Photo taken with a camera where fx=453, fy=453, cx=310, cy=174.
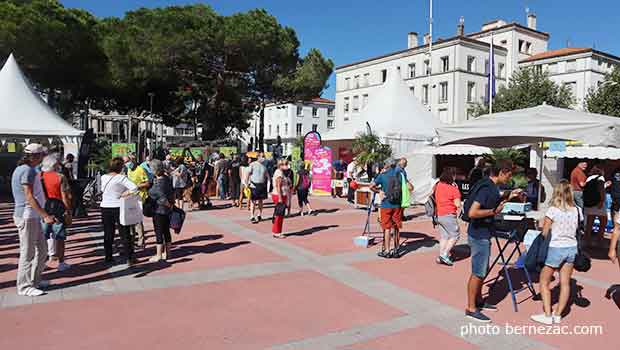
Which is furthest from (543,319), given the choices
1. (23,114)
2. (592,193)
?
(23,114)

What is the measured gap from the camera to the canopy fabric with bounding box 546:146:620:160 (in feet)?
47.3

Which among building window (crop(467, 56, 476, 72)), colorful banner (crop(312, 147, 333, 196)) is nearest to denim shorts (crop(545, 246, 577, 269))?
colorful banner (crop(312, 147, 333, 196))

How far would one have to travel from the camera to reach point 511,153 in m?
17.9

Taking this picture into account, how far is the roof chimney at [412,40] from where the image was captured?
187 feet

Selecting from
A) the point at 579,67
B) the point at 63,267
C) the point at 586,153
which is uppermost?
the point at 579,67

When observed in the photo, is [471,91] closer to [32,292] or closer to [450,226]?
[450,226]

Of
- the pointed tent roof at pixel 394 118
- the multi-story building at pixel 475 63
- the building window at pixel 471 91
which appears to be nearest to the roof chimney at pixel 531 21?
the multi-story building at pixel 475 63

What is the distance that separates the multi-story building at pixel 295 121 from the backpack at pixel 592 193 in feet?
190

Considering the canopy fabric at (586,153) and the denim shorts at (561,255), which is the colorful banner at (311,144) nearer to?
the canopy fabric at (586,153)

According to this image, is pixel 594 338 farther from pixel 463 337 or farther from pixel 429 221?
pixel 429 221

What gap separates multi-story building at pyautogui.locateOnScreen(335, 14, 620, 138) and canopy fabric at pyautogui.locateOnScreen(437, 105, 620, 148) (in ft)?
126

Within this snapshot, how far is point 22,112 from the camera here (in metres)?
13.0

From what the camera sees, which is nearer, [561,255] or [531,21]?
[561,255]

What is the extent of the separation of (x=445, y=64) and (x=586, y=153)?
3868cm
